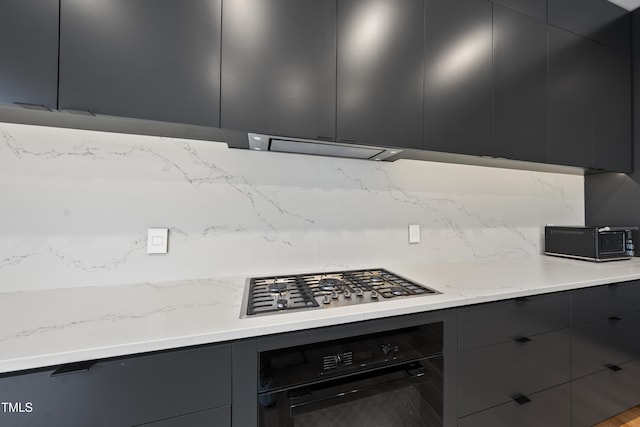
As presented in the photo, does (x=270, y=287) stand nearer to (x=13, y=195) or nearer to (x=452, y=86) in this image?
(x=13, y=195)

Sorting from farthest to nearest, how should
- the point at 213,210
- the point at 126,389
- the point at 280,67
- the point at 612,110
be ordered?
the point at 612,110 → the point at 213,210 → the point at 280,67 → the point at 126,389

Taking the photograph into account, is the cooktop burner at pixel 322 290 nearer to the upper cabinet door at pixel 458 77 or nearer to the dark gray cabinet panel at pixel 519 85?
the upper cabinet door at pixel 458 77

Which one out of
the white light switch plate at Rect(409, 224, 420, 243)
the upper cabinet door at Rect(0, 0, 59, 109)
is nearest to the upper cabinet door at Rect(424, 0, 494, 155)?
the white light switch plate at Rect(409, 224, 420, 243)

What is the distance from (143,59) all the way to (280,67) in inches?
18.1

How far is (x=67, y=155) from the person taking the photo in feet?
3.37

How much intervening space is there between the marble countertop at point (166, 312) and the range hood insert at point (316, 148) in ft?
2.08

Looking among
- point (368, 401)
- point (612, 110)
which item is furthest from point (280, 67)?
point (612, 110)

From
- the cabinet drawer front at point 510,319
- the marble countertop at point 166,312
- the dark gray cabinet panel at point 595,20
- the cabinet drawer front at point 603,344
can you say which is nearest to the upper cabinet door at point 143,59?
the marble countertop at point 166,312

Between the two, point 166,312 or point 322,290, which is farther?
point 322,290

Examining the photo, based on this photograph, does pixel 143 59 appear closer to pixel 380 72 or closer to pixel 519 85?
pixel 380 72

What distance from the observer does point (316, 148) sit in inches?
47.8

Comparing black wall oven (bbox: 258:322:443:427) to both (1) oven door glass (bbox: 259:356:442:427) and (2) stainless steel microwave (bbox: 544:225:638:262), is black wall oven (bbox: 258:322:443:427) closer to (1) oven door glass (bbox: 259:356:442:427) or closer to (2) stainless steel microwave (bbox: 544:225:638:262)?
(1) oven door glass (bbox: 259:356:442:427)

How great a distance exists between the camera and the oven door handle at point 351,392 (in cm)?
72

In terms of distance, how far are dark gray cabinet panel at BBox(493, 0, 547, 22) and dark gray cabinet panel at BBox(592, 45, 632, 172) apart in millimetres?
538
